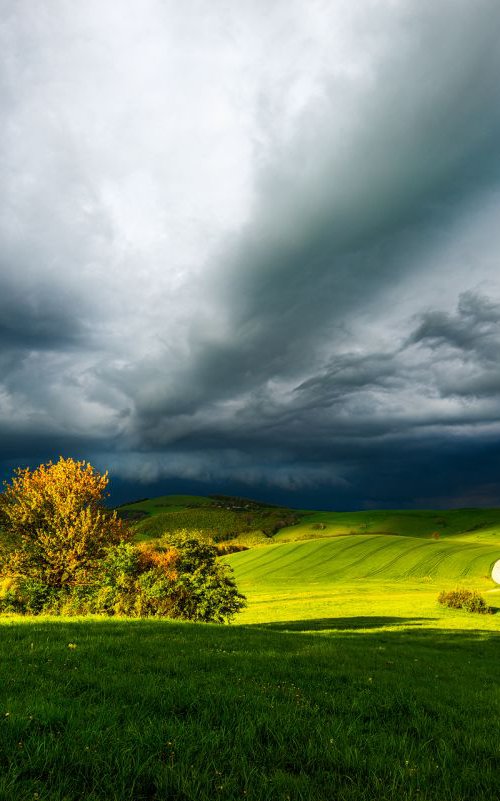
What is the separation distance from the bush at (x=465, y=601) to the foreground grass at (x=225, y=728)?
4272 centimetres

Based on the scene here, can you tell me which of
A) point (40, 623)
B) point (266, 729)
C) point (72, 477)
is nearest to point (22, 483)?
point (72, 477)

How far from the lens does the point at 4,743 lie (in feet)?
16.0

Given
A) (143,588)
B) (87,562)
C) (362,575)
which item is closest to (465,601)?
(143,588)

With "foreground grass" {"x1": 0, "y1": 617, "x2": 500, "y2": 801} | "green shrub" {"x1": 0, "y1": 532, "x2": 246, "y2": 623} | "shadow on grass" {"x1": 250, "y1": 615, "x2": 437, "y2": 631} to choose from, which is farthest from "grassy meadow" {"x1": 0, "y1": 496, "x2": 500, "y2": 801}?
"shadow on grass" {"x1": 250, "y1": 615, "x2": 437, "y2": 631}

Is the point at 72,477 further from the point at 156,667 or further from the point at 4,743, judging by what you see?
the point at 4,743

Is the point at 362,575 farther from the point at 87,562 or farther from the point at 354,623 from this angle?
the point at 87,562

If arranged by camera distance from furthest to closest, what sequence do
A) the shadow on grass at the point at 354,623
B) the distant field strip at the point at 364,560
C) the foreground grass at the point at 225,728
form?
1. the distant field strip at the point at 364,560
2. the shadow on grass at the point at 354,623
3. the foreground grass at the point at 225,728

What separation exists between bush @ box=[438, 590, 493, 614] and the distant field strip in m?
51.8

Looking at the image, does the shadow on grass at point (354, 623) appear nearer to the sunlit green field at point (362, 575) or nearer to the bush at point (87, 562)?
the sunlit green field at point (362, 575)

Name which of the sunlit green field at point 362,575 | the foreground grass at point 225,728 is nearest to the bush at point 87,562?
the foreground grass at point 225,728

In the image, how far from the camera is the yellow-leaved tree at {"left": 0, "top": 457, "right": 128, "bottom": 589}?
26.5 meters

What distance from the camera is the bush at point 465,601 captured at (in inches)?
1876

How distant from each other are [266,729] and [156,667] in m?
4.09

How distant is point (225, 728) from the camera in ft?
19.6
